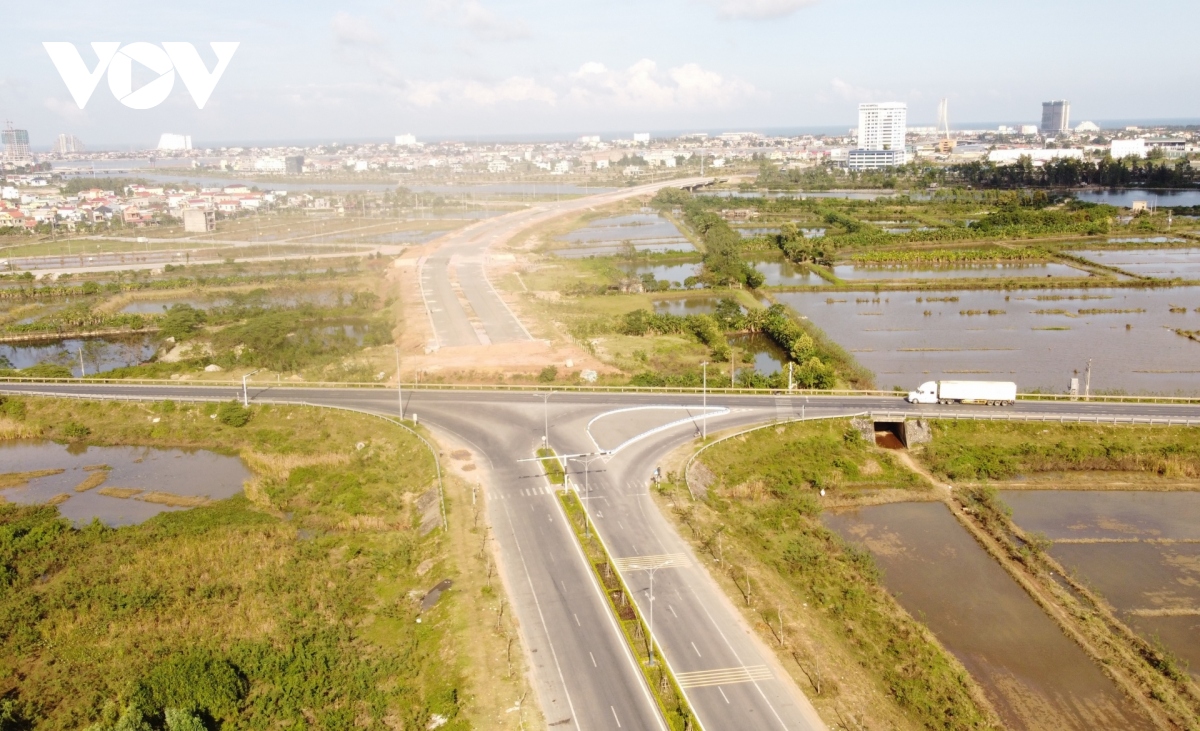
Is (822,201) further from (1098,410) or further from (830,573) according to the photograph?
(830,573)

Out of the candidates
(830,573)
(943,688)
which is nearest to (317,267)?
(830,573)

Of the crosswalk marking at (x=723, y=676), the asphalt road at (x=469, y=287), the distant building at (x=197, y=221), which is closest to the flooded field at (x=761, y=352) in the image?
the asphalt road at (x=469, y=287)

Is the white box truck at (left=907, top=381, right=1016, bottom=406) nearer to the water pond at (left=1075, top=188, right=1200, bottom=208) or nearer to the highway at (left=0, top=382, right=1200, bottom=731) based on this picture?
the highway at (left=0, top=382, right=1200, bottom=731)

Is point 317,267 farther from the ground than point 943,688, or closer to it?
farther from the ground

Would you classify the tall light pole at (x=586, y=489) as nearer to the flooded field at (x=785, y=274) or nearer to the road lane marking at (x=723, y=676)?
the road lane marking at (x=723, y=676)

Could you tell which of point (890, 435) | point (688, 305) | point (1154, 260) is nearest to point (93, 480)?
point (890, 435)

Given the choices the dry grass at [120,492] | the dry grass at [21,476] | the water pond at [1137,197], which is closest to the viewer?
the dry grass at [120,492]
